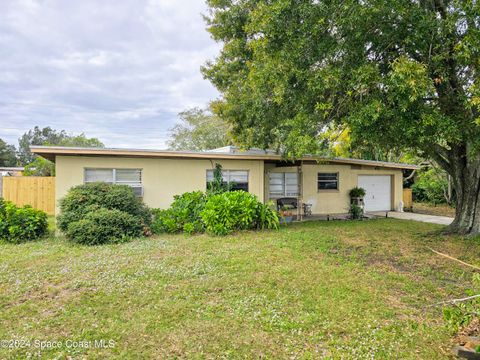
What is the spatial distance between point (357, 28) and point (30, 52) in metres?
12.7

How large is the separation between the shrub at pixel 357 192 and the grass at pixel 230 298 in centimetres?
656

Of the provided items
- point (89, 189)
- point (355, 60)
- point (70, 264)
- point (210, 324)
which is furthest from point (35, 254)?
point (355, 60)

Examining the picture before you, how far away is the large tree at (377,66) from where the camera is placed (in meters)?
5.28

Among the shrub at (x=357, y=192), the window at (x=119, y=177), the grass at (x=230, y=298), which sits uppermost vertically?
the window at (x=119, y=177)

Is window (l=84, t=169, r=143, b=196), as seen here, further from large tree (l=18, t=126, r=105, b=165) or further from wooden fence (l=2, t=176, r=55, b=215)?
large tree (l=18, t=126, r=105, b=165)

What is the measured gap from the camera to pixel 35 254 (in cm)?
645

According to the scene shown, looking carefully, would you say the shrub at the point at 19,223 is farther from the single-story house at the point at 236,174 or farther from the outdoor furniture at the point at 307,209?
the outdoor furniture at the point at 307,209

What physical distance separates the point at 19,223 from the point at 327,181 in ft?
38.9

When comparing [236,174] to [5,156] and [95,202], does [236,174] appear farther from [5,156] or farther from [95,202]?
[5,156]

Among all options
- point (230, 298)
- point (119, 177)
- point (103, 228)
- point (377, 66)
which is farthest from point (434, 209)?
point (103, 228)

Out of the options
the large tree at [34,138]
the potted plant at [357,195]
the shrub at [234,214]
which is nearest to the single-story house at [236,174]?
the potted plant at [357,195]

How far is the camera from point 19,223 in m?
7.84

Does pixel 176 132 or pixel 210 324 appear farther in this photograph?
pixel 176 132

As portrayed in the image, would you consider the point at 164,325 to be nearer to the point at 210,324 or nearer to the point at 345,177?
the point at 210,324
